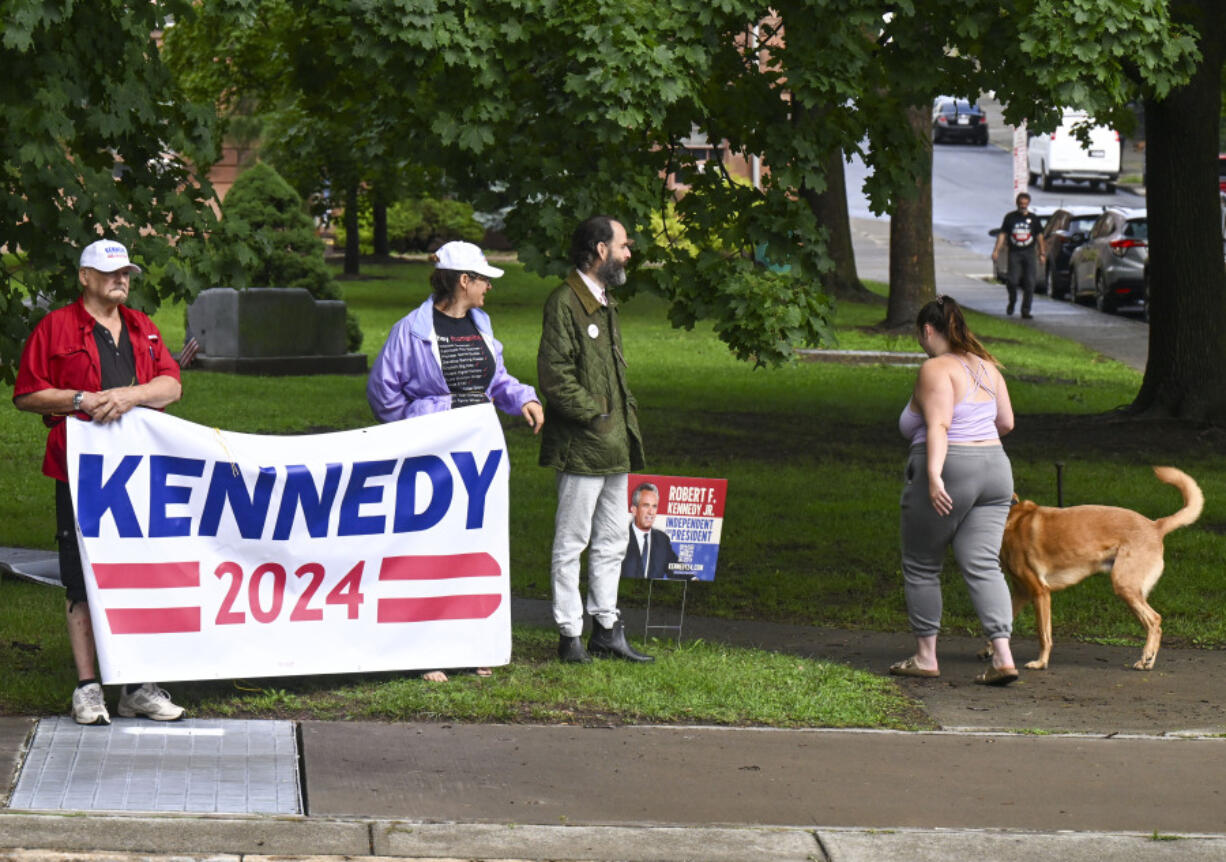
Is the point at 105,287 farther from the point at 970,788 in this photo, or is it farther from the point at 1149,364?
the point at 1149,364

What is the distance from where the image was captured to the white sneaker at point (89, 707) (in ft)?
21.5

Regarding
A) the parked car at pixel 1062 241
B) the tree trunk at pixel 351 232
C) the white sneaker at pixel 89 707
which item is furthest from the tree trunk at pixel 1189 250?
the tree trunk at pixel 351 232

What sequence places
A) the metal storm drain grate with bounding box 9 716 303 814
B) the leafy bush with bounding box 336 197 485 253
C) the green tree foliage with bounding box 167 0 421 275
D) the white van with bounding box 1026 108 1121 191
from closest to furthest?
the metal storm drain grate with bounding box 9 716 303 814 < the green tree foliage with bounding box 167 0 421 275 < the leafy bush with bounding box 336 197 485 253 < the white van with bounding box 1026 108 1121 191

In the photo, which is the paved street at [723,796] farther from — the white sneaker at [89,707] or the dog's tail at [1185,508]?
the dog's tail at [1185,508]

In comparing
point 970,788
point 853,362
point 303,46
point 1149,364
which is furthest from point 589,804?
point 853,362

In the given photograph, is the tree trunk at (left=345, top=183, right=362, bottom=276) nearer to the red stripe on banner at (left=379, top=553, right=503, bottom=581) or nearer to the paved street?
the red stripe on banner at (left=379, top=553, right=503, bottom=581)

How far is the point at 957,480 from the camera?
763 cm

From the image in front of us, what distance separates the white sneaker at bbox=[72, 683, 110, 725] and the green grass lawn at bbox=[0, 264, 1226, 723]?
1.21ft

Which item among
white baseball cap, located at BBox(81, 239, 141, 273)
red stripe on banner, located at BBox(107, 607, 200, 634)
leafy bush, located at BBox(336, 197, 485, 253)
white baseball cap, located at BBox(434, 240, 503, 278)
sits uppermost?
→ white baseball cap, located at BBox(81, 239, 141, 273)

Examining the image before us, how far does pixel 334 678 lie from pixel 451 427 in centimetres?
116

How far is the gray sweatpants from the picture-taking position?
765 cm

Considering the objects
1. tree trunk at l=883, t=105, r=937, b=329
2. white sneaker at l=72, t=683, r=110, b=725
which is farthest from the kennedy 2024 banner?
tree trunk at l=883, t=105, r=937, b=329

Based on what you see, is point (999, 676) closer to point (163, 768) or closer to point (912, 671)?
point (912, 671)

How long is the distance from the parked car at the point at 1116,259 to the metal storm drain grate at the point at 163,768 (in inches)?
974
